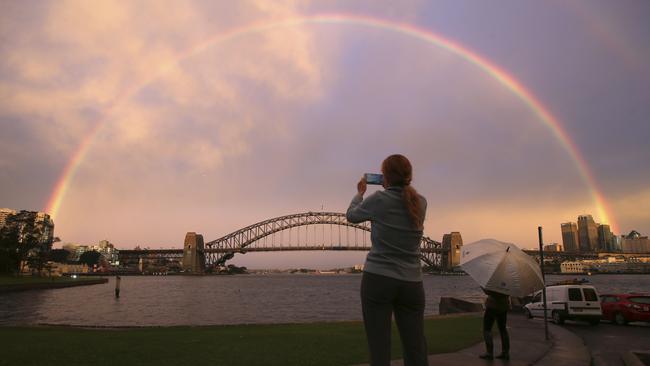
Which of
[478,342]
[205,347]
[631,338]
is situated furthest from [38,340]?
[631,338]

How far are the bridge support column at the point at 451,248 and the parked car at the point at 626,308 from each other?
467 feet

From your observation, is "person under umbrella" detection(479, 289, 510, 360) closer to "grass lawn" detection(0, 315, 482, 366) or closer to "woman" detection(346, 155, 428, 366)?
"grass lawn" detection(0, 315, 482, 366)

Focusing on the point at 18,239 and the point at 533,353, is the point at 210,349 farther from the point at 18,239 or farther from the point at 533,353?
the point at 18,239

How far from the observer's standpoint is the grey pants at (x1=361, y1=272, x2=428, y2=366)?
341 centimetres

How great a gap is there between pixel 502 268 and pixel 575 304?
1199 centimetres

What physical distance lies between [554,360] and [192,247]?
6564 inches

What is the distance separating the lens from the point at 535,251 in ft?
483

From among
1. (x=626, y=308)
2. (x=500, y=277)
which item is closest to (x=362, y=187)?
(x=500, y=277)

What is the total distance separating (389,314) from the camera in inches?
135

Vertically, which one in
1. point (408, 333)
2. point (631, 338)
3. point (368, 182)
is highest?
point (368, 182)

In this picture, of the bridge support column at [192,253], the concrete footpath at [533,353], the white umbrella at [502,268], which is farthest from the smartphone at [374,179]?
the bridge support column at [192,253]

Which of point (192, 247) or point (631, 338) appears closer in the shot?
point (631, 338)

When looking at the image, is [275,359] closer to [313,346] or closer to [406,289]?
[313,346]

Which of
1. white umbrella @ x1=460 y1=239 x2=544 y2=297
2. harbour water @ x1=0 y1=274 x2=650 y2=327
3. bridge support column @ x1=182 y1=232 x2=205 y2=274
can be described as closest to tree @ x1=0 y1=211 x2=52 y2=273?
harbour water @ x1=0 y1=274 x2=650 y2=327
